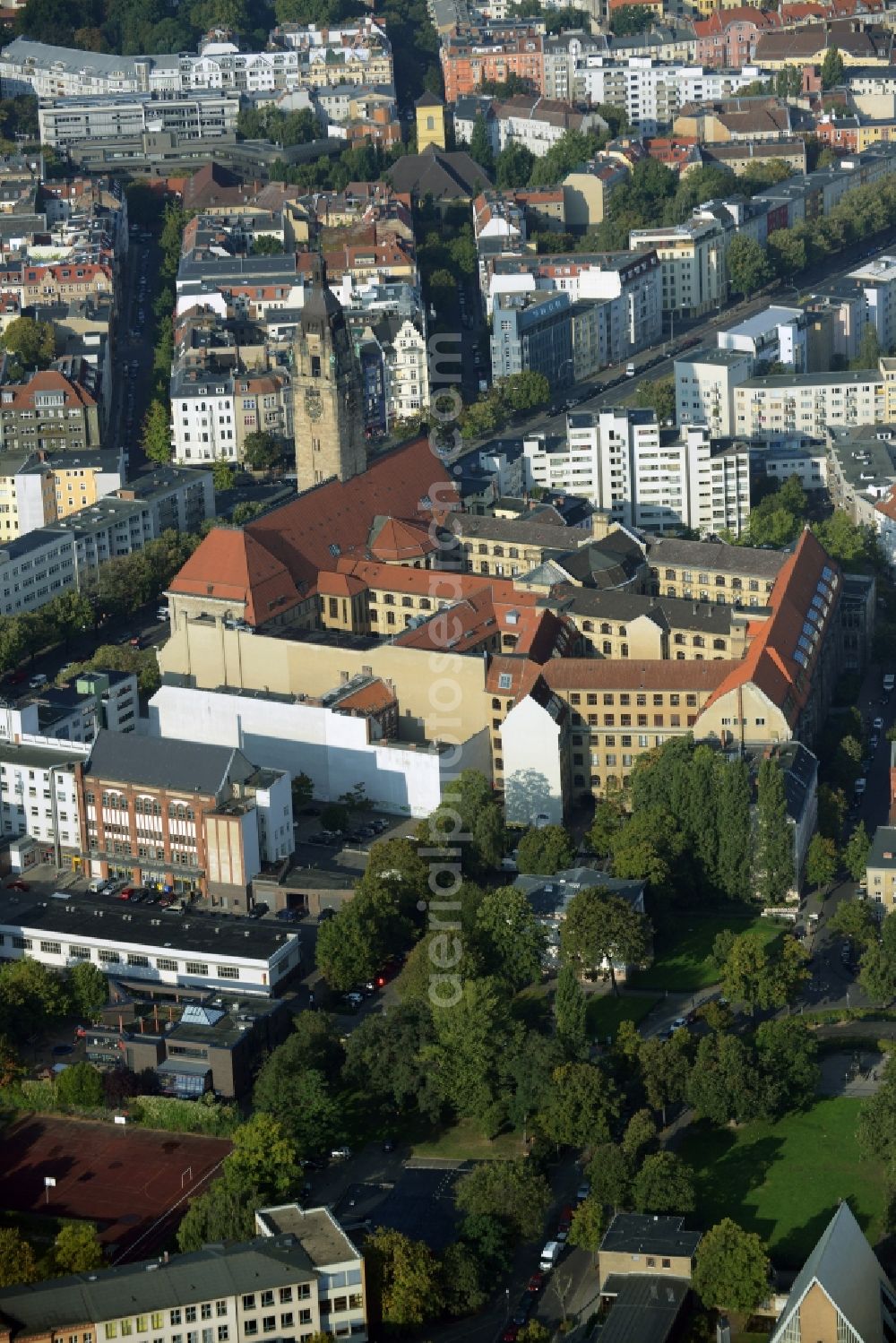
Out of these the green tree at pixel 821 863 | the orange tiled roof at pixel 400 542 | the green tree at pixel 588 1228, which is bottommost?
the green tree at pixel 588 1228

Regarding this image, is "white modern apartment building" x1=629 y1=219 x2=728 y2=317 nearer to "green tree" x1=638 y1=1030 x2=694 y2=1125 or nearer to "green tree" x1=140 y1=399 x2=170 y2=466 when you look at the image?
"green tree" x1=140 y1=399 x2=170 y2=466

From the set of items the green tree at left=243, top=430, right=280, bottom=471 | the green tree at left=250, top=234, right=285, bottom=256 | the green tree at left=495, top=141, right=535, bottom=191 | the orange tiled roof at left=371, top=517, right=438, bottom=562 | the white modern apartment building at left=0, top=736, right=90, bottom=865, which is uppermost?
the green tree at left=495, top=141, right=535, bottom=191

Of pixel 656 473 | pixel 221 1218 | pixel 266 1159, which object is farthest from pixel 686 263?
pixel 221 1218

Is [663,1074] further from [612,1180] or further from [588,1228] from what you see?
[588,1228]

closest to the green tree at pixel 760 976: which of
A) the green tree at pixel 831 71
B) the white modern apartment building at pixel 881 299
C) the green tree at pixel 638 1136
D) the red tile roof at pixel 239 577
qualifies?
the green tree at pixel 638 1136

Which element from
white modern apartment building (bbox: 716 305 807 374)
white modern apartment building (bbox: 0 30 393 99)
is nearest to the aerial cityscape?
white modern apartment building (bbox: 716 305 807 374)

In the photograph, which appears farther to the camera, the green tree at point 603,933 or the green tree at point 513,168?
the green tree at point 513,168

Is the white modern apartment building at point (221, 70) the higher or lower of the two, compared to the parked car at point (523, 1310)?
higher

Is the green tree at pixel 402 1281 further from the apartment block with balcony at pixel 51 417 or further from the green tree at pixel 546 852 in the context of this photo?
the apartment block with balcony at pixel 51 417
